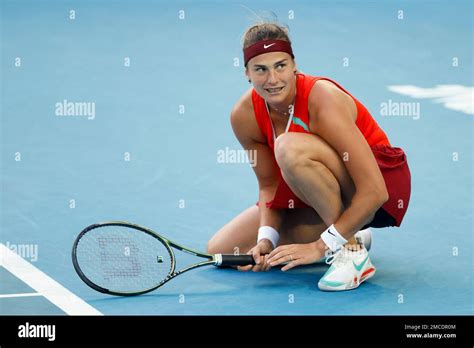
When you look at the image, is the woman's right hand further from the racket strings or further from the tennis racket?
the racket strings

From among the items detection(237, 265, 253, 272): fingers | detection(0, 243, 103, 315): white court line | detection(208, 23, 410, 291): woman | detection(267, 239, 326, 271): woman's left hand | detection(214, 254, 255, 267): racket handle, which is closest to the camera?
detection(0, 243, 103, 315): white court line

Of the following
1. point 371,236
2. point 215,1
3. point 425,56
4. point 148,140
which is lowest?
point 371,236

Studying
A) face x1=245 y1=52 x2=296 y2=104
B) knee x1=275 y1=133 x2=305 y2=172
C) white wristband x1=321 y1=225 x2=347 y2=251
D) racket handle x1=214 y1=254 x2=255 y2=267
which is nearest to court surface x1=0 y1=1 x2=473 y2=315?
racket handle x1=214 y1=254 x2=255 y2=267

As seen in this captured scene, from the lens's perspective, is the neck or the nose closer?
the nose

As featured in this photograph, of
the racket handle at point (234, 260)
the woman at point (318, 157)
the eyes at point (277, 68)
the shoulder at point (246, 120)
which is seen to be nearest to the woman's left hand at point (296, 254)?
the woman at point (318, 157)

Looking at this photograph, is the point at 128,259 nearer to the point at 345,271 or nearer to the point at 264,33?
the point at 345,271

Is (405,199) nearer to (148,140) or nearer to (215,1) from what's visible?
(148,140)

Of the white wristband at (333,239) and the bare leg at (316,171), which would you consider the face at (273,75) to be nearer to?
the bare leg at (316,171)

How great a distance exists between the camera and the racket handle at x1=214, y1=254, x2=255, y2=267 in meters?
5.25

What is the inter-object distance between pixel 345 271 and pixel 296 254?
0.84 feet

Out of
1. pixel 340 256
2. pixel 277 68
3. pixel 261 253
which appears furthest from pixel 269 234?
pixel 277 68
